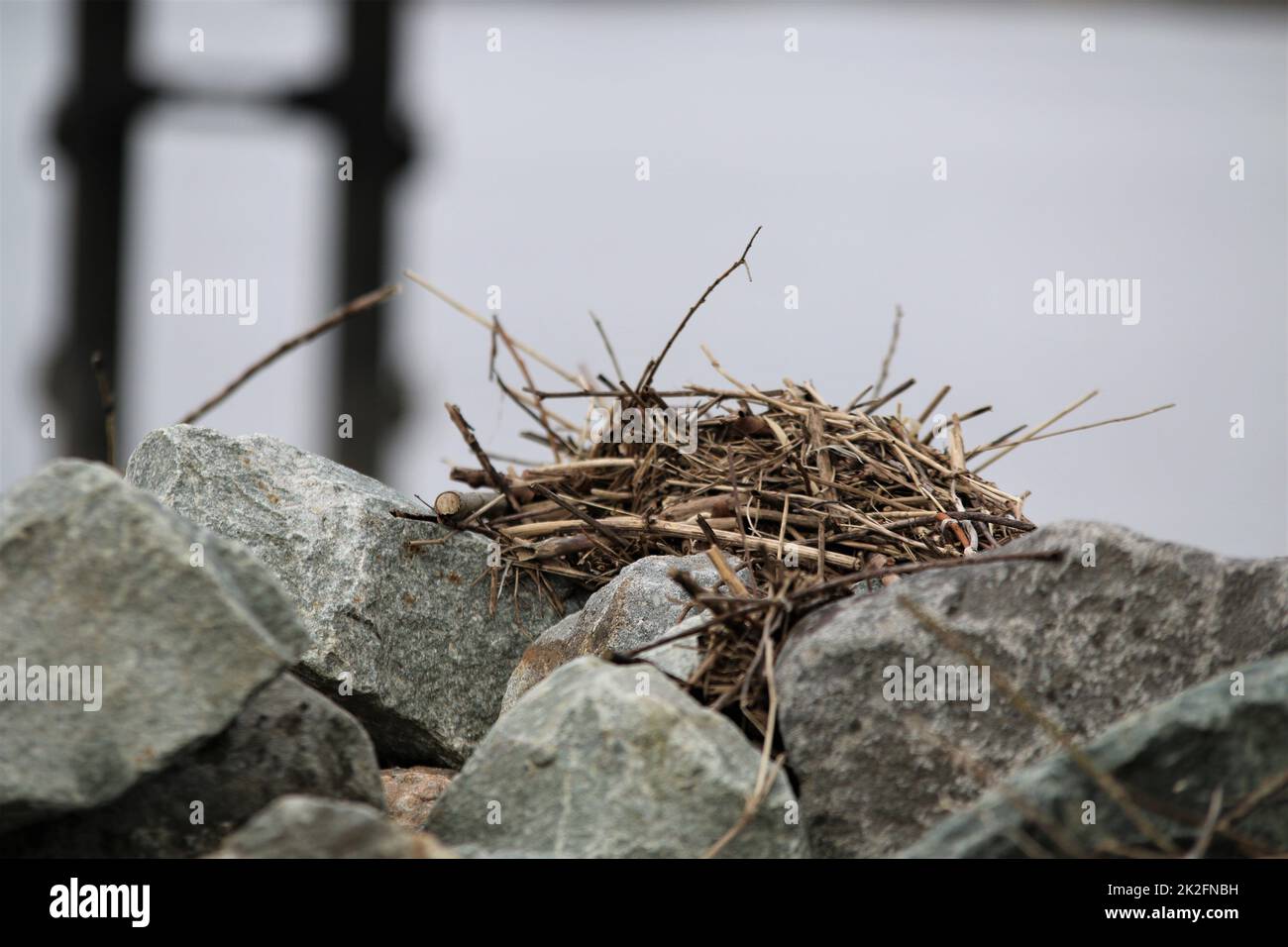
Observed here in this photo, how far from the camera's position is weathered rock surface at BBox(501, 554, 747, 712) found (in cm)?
240

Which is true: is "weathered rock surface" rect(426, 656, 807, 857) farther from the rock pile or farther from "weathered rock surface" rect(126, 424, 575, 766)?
"weathered rock surface" rect(126, 424, 575, 766)

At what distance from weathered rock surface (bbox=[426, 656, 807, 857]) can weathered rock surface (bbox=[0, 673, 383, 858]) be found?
20 centimetres

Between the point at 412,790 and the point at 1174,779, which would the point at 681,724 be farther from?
the point at 412,790

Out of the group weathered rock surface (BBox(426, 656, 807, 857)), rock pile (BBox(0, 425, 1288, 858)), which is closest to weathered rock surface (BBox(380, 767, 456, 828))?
rock pile (BBox(0, 425, 1288, 858))

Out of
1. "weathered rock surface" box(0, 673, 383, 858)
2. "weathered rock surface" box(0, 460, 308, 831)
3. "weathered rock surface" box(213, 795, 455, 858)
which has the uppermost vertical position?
"weathered rock surface" box(0, 460, 308, 831)

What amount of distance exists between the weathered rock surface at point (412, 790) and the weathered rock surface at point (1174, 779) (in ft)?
3.25

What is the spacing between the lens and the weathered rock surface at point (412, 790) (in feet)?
Result: 7.30

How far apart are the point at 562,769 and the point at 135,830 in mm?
625

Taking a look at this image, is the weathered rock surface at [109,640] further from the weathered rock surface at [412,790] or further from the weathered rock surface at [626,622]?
the weathered rock surface at [626,622]

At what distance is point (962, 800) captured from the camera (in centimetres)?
189

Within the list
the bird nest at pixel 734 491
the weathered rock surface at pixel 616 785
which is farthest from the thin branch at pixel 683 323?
the weathered rock surface at pixel 616 785

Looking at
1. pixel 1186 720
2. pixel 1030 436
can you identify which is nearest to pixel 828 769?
pixel 1186 720
